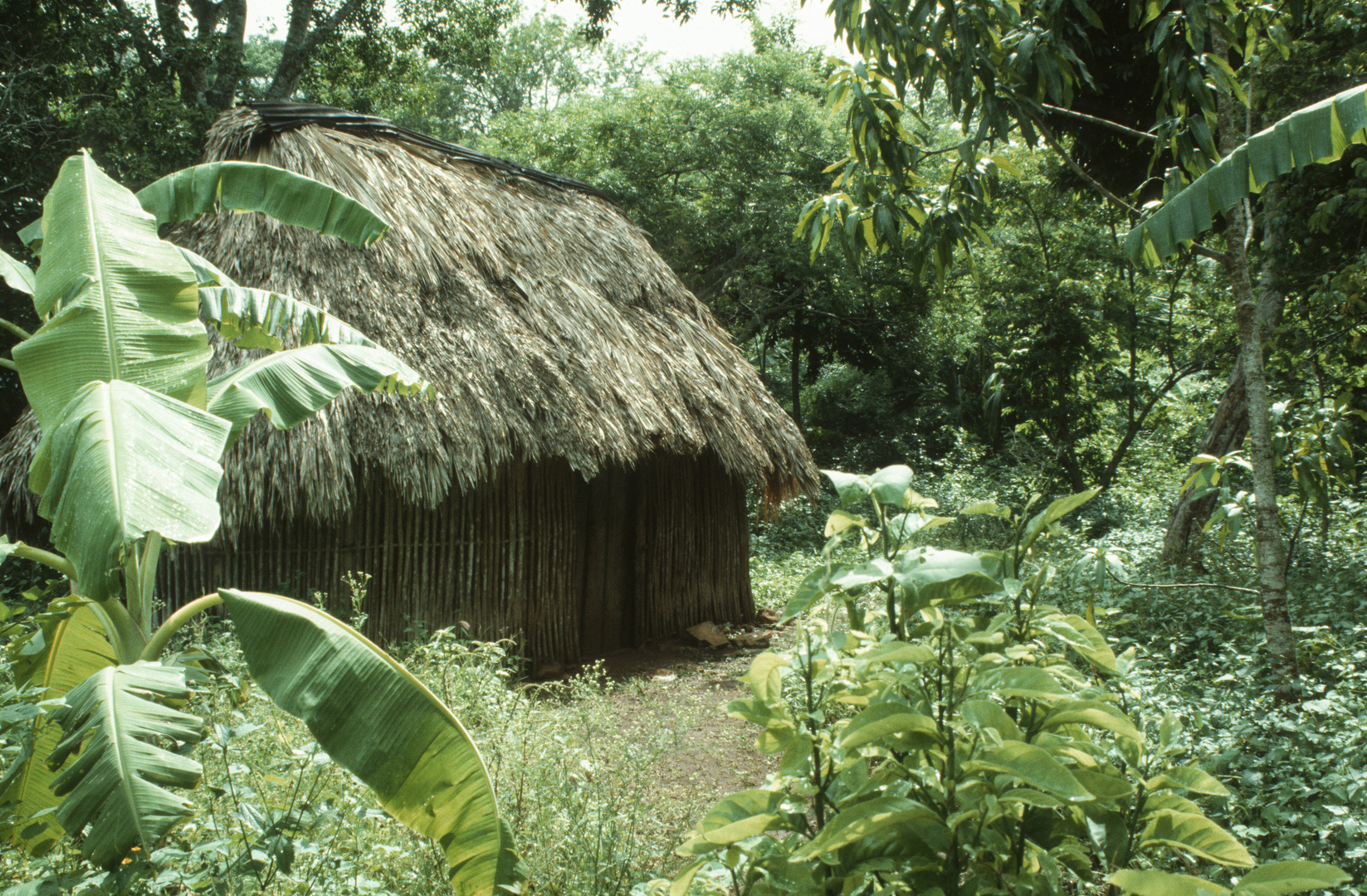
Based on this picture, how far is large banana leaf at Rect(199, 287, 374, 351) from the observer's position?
3473 mm

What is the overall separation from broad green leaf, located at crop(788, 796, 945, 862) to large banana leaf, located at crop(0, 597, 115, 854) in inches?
89.1

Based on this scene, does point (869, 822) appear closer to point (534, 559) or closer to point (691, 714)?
point (691, 714)

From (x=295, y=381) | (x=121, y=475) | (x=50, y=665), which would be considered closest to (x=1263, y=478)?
(x=295, y=381)

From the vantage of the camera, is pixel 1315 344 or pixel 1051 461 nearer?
pixel 1315 344

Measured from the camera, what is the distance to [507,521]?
6074mm

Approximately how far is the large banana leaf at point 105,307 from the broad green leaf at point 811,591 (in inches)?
71.9

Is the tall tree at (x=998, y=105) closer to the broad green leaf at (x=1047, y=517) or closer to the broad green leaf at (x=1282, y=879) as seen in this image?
the broad green leaf at (x=1047, y=517)

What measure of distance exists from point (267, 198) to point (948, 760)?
3569mm

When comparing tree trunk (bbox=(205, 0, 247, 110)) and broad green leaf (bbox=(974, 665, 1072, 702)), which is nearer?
broad green leaf (bbox=(974, 665, 1072, 702))

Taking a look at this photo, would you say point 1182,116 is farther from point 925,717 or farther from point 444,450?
point 444,450

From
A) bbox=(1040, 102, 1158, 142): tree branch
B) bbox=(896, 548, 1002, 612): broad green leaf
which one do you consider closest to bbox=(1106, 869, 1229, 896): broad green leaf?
bbox=(896, 548, 1002, 612): broad green leaf

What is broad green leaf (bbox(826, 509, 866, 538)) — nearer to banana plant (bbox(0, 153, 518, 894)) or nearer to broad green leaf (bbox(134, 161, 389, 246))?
banana plant (bbox(0, 153, 518, 894))

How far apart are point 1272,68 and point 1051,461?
631cm

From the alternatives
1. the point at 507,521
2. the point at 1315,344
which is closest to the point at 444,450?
the point at 507,521
